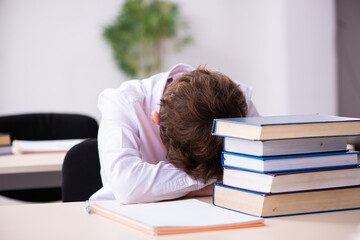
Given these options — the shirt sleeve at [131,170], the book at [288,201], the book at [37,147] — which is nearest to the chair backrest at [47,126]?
the book at [37,147]

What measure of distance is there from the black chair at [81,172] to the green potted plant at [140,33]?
3.89 m

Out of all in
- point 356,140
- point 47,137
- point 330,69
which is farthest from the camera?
point 330,69

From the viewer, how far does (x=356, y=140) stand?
168 cm

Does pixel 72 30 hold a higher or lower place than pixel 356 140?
higher

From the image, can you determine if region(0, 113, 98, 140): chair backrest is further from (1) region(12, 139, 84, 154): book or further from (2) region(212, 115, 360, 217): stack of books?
(2) region(212, 115, 360, 217): stack of books

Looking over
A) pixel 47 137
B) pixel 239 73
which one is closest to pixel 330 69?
pixel 239 73

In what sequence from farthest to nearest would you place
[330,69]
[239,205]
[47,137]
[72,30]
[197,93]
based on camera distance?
[72,30] → [330,69] → [47,137] → [197,93] → [239,205]

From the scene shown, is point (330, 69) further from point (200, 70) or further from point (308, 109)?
point (200, 70)

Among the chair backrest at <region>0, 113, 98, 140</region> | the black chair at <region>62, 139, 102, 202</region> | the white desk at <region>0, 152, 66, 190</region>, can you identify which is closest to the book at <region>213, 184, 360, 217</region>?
the black chair at <region>62, 139, 102, 202</region>

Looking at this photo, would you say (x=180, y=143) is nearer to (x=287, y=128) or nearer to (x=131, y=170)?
(x=131, y=170)

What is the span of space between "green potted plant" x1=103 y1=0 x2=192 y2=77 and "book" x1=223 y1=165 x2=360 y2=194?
4561 mm

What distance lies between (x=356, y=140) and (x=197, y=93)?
71 centimetres

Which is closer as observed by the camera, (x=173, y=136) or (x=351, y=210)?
(x=351, y=210)

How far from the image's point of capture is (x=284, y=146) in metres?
1.08
